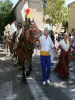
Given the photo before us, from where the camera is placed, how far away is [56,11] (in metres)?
48.9

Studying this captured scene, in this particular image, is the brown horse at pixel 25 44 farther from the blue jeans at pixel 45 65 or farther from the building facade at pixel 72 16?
the building facade at pixel 72 16

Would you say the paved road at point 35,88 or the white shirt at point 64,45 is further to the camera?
the white shirt at point 64,45

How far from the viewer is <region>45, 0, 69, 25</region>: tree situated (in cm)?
4694

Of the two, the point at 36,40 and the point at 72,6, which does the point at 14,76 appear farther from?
the point at 72,6

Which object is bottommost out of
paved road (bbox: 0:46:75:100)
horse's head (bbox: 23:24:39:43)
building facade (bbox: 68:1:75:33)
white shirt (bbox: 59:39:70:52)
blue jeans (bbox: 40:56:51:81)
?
paved road (bbox: 0:46:75:100)

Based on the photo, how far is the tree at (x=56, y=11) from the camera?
154 ft

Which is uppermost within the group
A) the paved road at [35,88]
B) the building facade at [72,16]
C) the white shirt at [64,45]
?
the building facade at [72,16]

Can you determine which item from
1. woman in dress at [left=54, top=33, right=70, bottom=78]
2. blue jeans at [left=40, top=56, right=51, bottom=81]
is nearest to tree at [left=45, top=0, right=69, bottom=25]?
woman in dress at [left=54, top=33, right=70, bottom=78]

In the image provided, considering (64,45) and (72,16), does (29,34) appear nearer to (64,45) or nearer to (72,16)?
(64,45)

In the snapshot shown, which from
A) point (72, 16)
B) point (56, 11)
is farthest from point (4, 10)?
point (72, 16)

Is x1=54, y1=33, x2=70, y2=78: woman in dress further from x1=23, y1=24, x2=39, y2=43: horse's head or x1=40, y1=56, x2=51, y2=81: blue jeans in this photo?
x1=40, y1=56, x2=51, y2=81: blue jeans

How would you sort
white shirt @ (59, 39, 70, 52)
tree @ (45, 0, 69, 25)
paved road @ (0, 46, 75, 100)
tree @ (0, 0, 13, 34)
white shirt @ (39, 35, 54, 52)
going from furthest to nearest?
tree @ (0, 0, 13, 34) < tree @ (45, 0, 69, 25) < white shirt @ (59, 39, 70, 52) < white shirt @ (39, 35, 54, 52) < paved road @ (0, 46, 75, 100)

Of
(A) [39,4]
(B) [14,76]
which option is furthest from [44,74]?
(A) [39,4]

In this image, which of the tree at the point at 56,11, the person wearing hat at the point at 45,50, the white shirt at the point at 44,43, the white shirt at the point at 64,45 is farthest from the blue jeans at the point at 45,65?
the tree at the point at 56,11
